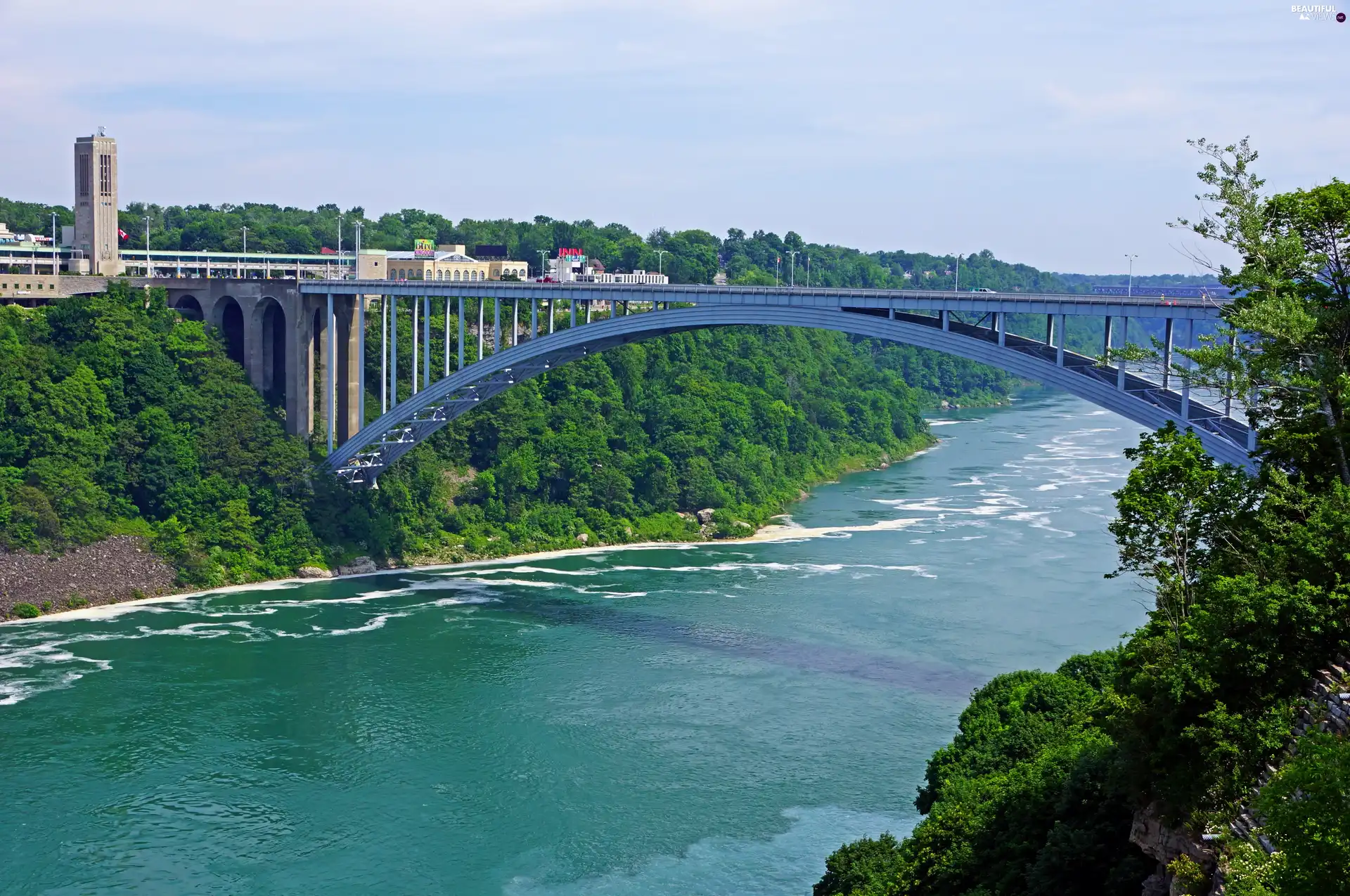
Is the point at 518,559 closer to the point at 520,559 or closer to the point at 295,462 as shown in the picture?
the point at 520,559

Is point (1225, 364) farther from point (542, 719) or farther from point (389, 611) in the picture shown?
point (389, 611)

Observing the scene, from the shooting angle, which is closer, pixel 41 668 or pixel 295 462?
pixel 41 668

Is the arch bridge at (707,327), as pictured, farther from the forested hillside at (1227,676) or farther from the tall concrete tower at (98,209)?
the tall concrete tower at (98,209)

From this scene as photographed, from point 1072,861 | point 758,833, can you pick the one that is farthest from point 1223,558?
point 758,833

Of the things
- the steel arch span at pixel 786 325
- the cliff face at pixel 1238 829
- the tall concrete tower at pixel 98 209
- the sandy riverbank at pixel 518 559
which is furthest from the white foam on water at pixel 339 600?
the cliff face at pixel 1238 829

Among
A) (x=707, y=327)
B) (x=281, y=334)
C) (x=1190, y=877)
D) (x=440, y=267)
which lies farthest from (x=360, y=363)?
(x=1190, y=877)

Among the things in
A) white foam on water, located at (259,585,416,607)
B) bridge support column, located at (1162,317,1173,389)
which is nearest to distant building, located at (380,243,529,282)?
white foam on water, located at (259,585,416,607)
